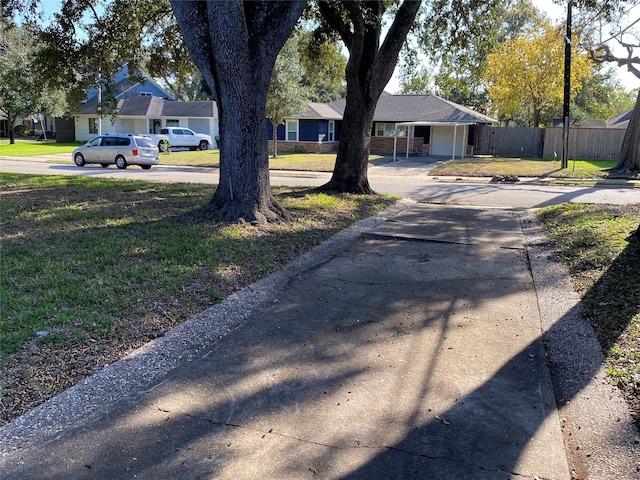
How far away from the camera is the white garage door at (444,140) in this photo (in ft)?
122

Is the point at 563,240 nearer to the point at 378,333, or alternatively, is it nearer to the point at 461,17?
the point at 378,333

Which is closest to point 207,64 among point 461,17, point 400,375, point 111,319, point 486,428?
point 111,319

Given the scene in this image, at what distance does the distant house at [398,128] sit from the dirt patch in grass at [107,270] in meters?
26.9

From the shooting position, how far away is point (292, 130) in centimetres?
3966

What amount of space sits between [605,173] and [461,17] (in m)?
11.8

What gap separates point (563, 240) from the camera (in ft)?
30.1

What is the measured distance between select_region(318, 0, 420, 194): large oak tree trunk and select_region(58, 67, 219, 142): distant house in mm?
30438

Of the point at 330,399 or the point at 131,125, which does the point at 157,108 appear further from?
the point at 330,399

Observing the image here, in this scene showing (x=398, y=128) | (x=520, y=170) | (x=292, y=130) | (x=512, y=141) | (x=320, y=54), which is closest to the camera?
(x=320, y=54)

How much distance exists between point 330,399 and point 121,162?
956 inches

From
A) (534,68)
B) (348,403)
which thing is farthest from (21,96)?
(348,403)

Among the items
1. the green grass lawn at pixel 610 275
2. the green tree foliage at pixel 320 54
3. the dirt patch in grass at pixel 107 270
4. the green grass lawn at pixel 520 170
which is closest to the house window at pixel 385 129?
the green grass lawn at pixel 520 170

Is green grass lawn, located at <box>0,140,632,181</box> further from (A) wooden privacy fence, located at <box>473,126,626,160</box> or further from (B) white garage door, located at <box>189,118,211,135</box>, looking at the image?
(B) white garage door, located at <box>189,118,211,135</box>

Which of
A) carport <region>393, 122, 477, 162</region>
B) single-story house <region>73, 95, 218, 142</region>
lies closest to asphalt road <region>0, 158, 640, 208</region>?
carport <region>393, 122, 477, 162</region>
